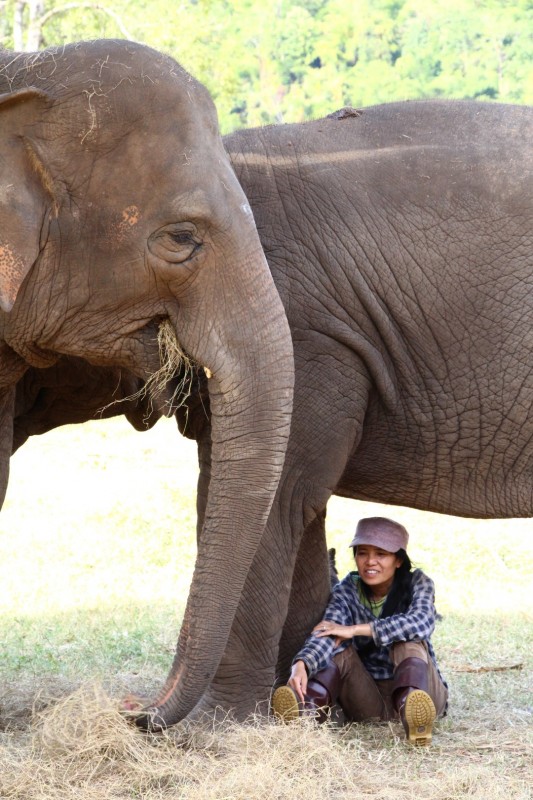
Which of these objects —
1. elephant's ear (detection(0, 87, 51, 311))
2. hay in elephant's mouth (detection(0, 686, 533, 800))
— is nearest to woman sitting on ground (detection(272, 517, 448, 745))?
hay in elephant's mouth (detection(0, 686, 533, 800))

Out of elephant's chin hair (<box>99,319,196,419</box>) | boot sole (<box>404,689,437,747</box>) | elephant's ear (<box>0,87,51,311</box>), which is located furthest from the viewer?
boot sole (<box>404,689,437,747</box>)

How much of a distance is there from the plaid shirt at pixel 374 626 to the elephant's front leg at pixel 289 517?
0.68 ft

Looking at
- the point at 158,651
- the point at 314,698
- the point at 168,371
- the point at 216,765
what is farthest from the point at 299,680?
the point at 158,651

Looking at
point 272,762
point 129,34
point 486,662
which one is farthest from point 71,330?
point 129,34

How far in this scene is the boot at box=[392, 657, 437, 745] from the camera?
4773 millimetres

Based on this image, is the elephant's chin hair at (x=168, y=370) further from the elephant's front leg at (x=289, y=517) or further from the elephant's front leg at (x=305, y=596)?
the elephant's front leg at (x=305, y=596)

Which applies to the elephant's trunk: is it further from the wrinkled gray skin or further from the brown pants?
the brown pants

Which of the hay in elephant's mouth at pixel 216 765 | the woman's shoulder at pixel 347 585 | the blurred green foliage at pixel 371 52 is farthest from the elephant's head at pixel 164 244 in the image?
the blurred green foliage at pixel 371 52

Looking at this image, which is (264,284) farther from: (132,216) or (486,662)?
(486,662)

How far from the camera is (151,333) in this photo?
13.9 feet

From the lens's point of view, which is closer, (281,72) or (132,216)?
(132,216)

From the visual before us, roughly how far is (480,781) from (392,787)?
0.98 feet

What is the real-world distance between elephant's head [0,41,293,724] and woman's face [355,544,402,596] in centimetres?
Result: 116

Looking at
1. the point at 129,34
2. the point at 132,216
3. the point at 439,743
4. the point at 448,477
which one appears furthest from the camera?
the point at 129,34
